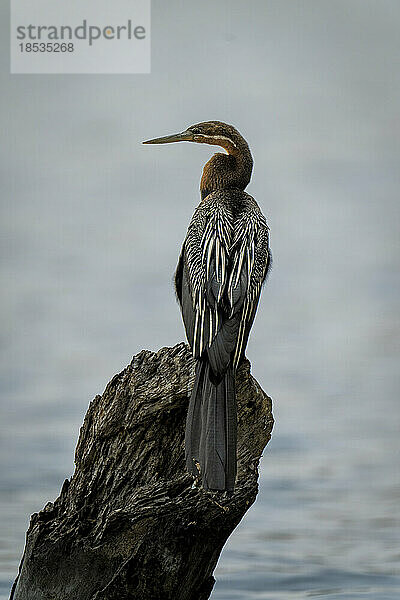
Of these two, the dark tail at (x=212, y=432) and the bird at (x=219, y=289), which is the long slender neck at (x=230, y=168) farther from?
the dark tail at (x=212, y=432)

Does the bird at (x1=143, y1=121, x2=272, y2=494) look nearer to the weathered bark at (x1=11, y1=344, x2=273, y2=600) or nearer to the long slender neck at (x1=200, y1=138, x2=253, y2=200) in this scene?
the long slender neck at (x1=200, y1=138, x2=253, y2=200)

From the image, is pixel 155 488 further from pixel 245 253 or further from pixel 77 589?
pixel 245 253

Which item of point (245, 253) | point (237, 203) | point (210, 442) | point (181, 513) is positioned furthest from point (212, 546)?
point (237, 203)

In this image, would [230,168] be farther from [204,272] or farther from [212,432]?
[212,432]

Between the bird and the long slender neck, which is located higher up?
the long slender neck

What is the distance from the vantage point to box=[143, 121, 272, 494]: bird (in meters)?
2.84

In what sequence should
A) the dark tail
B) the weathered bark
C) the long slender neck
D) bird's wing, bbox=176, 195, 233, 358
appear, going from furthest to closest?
the long slender neck → bird's wing, bbox=176, 195, 233, 358 → the weathered bark → the dark tail

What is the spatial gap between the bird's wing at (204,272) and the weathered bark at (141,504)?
12cm

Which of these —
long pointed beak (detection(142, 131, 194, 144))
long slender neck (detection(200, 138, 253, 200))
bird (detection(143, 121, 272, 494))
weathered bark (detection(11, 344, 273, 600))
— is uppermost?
long pointed beak (detection(142, 131, 194, 144))

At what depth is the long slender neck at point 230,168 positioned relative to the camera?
3.62 meters

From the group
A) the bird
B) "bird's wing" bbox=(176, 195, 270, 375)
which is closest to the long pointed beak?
the bird

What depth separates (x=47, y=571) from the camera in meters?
3.04

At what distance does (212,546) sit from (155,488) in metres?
0.28

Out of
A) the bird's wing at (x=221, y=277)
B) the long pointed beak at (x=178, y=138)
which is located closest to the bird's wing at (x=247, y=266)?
the bird's wing at (x=221, y=277)
